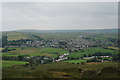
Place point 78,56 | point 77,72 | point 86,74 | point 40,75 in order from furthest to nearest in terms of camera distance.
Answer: point 78,56 < point 77,72 < point 86,74 < point 40,75

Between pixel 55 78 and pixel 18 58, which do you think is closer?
pixel 55 78

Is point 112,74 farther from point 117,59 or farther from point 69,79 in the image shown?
point 117,59

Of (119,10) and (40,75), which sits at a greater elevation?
(119,10)

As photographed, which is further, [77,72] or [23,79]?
[77,72]

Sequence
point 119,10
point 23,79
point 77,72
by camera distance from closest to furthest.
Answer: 1. point 23,79
2. point 77,72
3. point 119,10

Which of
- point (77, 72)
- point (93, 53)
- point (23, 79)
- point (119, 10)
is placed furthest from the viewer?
point (119, 10)

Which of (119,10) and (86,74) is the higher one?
(119,10)

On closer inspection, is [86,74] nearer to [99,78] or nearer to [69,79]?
[99,78]

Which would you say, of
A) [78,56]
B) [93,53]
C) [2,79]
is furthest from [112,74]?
[93,53]

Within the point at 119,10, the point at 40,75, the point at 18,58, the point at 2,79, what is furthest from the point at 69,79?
the point at 119,10
